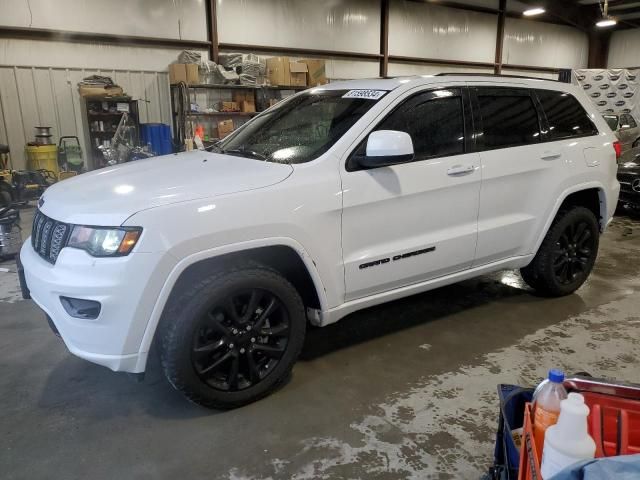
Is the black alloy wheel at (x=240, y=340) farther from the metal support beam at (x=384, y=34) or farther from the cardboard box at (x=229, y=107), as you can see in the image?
the metal support beam at (x=384, y=34)

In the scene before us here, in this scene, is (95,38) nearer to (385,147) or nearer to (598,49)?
(385,147)

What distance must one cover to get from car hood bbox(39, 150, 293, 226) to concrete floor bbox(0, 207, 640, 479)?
102 cm

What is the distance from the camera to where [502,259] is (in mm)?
3461

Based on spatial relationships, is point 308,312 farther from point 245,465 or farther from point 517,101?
point 517,101

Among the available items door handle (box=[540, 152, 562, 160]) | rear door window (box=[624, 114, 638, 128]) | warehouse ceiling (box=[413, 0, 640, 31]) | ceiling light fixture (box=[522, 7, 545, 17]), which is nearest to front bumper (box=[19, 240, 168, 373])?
door handle (box=[540, 152, 562, 160])

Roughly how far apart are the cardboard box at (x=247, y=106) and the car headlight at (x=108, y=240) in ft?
30.2

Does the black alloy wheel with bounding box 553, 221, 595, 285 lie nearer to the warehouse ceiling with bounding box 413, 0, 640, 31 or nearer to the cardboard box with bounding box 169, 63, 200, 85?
the cardboard box with bounding box 169, 63, 200, 85

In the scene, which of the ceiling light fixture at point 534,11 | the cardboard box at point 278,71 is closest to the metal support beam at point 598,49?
the ceiling light fixture at point 534,11

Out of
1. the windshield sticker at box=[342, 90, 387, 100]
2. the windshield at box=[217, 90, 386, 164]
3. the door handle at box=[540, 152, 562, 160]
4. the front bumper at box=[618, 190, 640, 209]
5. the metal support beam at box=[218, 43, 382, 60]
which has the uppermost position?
the metal support beam at box=[218, 43, 382, 60]

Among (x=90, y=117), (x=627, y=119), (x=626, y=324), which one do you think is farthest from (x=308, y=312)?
(x=627, y=119)

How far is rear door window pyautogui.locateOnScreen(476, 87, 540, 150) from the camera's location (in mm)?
3248

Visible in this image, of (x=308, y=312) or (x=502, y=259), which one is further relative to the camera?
(x=502, y=259)

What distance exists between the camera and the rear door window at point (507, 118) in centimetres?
325

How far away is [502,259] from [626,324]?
1046 millimetres
